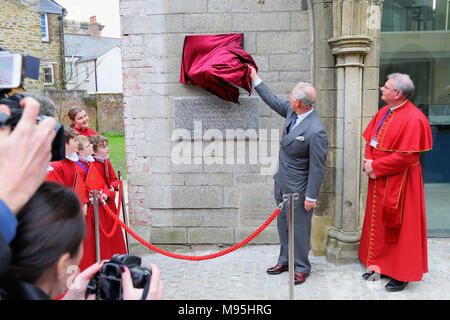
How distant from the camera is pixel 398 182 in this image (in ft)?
12.6

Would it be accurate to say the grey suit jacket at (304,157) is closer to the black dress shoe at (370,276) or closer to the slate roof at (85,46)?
the black dress shoe at (370,276)

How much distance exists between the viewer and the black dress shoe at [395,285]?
3.94 m

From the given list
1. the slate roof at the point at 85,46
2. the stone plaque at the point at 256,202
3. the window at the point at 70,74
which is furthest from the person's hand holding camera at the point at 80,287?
the slate roof at the point at 85,46

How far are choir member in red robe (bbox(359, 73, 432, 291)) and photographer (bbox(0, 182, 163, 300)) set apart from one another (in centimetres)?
325

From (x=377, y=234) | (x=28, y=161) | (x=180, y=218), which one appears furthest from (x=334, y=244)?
(x=28, y=161)

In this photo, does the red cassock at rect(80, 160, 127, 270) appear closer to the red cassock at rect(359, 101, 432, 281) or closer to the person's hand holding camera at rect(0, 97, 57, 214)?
the red cassock at rect(359, 101, 432, 281)

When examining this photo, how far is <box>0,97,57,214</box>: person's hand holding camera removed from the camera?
1060mm

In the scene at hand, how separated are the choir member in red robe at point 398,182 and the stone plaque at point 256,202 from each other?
4.41 feet

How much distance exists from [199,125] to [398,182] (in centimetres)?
228

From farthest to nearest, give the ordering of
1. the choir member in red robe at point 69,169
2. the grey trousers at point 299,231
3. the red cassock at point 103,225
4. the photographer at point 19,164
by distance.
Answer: the grey trousers at point 299,231 < the red cassock at point 103,225 < the choir member in red robe at point 69,169 < the photographer at point 19,164

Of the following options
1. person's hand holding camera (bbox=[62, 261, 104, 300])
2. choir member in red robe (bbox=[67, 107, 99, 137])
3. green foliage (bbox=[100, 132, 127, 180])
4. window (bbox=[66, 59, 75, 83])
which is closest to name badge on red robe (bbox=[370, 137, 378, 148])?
choir member in red robe (bbox=[67, 107, 99, 137])

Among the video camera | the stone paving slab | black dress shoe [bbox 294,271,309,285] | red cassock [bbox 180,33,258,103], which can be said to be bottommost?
the stone paving slab

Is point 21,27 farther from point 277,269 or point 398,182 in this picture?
point 398,182
